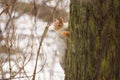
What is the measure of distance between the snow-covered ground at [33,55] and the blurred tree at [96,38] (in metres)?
0.99

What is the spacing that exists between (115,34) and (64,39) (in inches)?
21.6

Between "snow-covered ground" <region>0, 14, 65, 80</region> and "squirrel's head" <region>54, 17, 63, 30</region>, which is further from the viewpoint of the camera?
"snow-covered ground" <region>0, 14, 65, 80</region>

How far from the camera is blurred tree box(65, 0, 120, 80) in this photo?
229 centimetres

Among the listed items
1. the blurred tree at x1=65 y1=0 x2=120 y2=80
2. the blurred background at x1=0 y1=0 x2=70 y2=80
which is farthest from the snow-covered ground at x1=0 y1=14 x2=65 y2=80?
the blurred tree at x1=65 y1=0 x2=120 y2=80

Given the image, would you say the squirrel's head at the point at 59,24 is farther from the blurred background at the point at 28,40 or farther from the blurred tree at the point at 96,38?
the blurred background at the point at 28,40

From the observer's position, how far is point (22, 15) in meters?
7.31

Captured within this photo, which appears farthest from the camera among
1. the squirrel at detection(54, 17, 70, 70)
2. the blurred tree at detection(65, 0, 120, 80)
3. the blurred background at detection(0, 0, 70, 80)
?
the blurred background at detection(0, 0, 70, 80)

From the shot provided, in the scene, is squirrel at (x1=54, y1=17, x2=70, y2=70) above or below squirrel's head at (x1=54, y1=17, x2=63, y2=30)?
below

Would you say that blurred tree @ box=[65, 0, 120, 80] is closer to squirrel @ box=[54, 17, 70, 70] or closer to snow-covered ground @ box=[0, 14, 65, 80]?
squirrel @ box=[54, 17, 70, 70]

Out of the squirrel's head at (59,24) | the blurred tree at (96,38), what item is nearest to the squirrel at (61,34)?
the squirrel's head at (59,24)

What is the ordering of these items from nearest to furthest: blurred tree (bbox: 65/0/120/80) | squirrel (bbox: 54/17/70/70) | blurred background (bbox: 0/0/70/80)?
blurred tree (bbox: 65/0/120/80) → squirrel (bbox: 54/17/70/70) → blurred background (bbox: 0/0/70/80)

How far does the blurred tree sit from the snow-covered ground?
0.99 meters

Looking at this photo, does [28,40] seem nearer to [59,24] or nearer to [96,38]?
[59,24]

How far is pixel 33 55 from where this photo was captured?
5.39 metres
